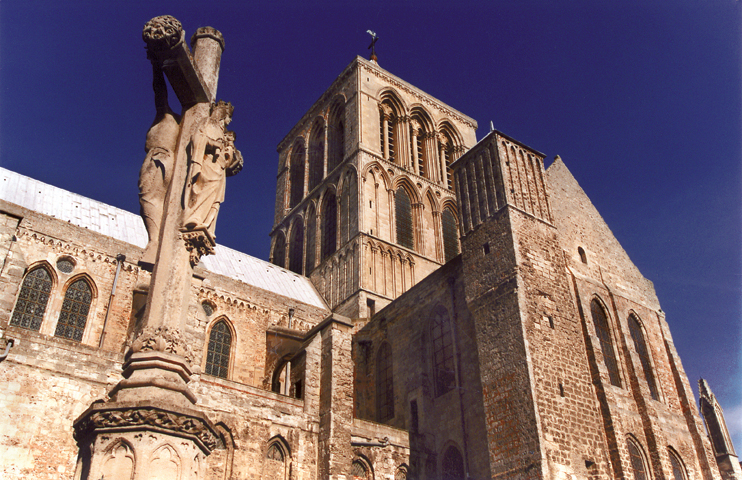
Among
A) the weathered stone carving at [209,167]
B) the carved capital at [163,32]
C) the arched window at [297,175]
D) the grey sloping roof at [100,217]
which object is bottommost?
the weathered stone carving at [209,167]

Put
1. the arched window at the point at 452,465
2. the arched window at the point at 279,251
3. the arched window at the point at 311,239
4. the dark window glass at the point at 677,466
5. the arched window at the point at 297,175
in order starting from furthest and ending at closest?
the arched window at the point at 297,175, the arched window at the point at 279,251, the arched window at the point at 311,239, the dark window glass at the point at 677,466, the arched window at the point at 452,465

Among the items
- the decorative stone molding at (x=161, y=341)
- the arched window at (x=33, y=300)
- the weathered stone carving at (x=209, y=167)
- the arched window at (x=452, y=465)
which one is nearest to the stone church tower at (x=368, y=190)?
the arched window at (x=452, y=465)

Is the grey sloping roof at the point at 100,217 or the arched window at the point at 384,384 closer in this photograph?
the arched window at the point at 384,384

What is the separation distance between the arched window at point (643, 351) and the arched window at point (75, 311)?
16.2 m

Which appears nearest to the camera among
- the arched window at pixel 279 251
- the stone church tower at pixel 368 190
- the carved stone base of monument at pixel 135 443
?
the carved stone base of monument at pixel 135 443

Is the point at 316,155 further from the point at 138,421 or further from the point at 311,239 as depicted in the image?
the point at 138,421

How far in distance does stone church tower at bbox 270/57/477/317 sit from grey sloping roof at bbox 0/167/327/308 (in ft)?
9.63

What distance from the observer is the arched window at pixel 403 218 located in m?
29.6

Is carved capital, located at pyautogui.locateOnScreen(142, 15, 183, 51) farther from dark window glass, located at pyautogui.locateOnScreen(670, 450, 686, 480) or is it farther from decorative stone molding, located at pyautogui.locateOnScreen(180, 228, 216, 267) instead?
dark window glass, located at pyautogui.locateOnScreen(670, 450, 686, 480)

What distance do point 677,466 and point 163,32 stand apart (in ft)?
54.1

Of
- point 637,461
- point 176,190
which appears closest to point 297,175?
point 637,461

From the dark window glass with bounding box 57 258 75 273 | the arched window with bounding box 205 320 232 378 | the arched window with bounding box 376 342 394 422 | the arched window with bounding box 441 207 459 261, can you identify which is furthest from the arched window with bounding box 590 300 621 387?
the dark window glass with bounding box 57 258 75 273

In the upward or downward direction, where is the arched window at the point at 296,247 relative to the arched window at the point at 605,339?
upward

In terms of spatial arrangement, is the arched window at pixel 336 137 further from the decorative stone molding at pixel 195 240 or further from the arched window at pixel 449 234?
the decorative stone molding at pixel 195 240
